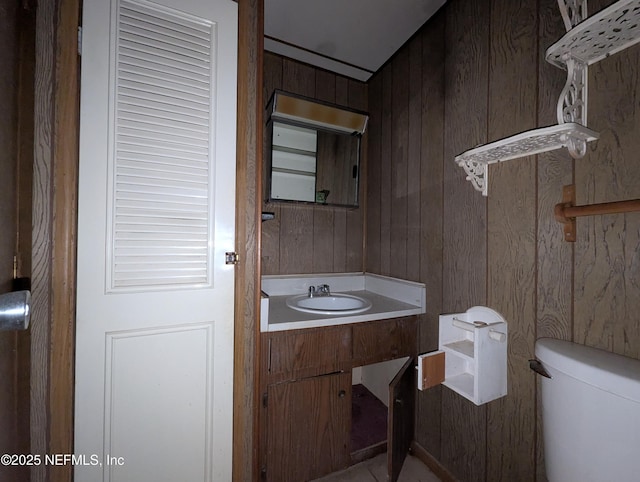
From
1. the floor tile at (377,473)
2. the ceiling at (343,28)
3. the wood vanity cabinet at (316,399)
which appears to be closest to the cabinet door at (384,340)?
the wood vanity cabinet at (316,399)

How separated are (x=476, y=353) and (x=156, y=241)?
1263mm

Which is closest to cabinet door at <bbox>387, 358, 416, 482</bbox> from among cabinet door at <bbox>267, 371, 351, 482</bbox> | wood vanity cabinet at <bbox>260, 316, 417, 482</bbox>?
wood vanity cabinet at <bbox>260, 316, 417, 482</bbox>

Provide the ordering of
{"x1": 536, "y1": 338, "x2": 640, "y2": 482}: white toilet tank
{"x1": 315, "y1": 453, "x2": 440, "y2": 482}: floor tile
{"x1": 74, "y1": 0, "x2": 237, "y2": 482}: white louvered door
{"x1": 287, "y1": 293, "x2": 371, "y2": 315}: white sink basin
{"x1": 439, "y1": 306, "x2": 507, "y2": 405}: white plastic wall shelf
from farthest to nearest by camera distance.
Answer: {"x1": 287, "y1": 293, "x2": 371, "y2": 315}: white sink basin
{"x1": 315, "y1": 453, "x2": 440, "y2": 482}: floor tile
{"x1": 439, "y1": 306, "x2": 507, "y2": 405}: white plastic wall shelf
{"x1": 74, "y1": 0, "x2": 237, "y2": 482}: white louvered door
{"x1": 536, "y1": 338, "x2": 640, "y2": 482}: white toilet tank

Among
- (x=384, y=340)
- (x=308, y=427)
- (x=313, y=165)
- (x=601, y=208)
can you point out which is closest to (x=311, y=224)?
(x=313, y=165)

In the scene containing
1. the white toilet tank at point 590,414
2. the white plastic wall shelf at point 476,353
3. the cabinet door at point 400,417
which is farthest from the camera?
the cabinet door at point 400,417

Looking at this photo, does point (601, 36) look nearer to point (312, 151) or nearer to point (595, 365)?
point (595, 365)

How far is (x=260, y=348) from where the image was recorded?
3.77 feet

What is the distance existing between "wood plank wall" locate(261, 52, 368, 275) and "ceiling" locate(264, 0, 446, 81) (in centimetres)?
10

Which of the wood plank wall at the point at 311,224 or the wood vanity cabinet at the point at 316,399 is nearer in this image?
the wood vanity cabinet at the point at 316,399

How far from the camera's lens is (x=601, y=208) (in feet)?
2.43

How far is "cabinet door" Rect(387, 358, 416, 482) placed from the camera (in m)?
1.14

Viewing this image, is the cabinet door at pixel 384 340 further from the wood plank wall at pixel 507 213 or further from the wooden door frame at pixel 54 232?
the wooden door frame at pixel 54 232

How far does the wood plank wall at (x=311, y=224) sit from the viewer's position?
1.77 m

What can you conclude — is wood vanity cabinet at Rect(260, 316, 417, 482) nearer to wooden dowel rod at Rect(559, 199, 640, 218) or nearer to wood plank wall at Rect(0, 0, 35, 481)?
wood plank wall at Rect(0, 0, 35, 481)
